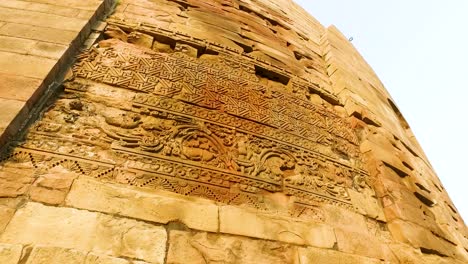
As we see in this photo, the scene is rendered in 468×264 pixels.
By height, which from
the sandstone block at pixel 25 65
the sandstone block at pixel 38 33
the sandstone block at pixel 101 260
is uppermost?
the sandstone block at pixel 38 33

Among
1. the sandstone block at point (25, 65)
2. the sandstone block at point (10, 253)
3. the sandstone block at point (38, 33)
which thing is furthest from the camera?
the sandstone block at point (38, 33)

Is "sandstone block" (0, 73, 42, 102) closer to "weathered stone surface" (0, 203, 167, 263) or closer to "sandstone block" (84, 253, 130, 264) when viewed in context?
"weathered stone surface" (0, 203, 167, 263)

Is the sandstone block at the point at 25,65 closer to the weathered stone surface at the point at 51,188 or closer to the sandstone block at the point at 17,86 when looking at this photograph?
the sandstone block at the point at 17,86

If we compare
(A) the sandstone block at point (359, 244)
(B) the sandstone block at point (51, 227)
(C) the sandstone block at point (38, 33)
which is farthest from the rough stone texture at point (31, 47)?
(A) the sandstone block at point (359, 244)

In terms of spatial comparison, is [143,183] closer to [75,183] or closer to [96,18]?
[75,183]

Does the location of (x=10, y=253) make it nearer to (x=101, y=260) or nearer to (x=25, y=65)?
(x=101, y=260)

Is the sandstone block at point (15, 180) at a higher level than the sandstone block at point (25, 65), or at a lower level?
lower

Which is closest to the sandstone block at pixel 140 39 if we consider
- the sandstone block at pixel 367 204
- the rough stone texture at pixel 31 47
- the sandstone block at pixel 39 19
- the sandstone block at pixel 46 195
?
the rough stone texture at pixel 31 47

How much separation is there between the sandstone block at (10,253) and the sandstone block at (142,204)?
0.27 m

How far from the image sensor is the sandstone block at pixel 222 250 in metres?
1.41

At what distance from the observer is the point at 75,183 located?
1.49m

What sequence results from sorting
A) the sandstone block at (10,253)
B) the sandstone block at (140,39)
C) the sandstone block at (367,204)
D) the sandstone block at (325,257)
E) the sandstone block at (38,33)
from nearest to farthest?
the sandstone block at (10,253) → the sandstone block at (325,257) → the sandstone block at (38,33) → the sandstone block at (367,204) → the sandstone block at (140,39)

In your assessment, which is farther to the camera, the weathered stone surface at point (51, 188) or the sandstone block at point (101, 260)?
the weathered stone surface at point (51, 188)

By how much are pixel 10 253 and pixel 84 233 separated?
0.83 feet
